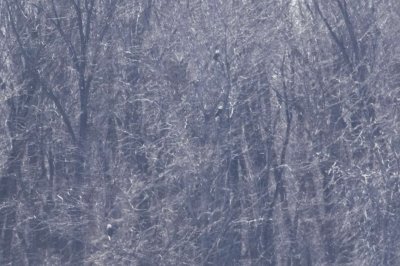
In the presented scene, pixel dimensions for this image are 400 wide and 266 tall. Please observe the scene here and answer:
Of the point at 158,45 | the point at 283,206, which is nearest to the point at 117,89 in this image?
the point at 158,45

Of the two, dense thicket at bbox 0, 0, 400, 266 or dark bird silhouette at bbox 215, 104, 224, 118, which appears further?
dark bird silhouette at bbox 215, 104, 224, 118

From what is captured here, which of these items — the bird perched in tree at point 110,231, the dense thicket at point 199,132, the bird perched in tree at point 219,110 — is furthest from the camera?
the bird perched in tree at point 219,110

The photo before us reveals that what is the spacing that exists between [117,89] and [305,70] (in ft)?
10.6

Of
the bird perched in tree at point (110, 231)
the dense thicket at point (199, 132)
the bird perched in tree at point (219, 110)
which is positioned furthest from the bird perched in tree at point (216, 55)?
the bird perched in tree at point (110, 231)

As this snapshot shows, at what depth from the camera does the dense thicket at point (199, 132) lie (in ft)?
45.7

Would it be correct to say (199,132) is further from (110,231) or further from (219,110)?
(110,231)

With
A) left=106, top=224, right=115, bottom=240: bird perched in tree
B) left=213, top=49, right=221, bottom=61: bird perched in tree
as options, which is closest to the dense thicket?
left=106, top=224, right=115, bottom=240: bird perched in tree

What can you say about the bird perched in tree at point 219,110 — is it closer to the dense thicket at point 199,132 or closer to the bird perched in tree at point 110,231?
the dense thicket at point 199,132

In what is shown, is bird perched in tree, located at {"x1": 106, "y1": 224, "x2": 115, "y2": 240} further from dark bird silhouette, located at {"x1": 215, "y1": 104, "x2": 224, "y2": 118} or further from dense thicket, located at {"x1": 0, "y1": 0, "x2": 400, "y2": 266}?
dark bird silhouette, located at {"x1": 215, "y1": 104, "x2": 224, "y2": 118}

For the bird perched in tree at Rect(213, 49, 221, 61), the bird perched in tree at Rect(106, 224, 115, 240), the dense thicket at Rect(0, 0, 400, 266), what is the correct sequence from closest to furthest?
the bird perched in tree at Rect(106, 224, 115, 240) < the dense thicket at Rect(0, 0, 400, 266) < the bird perched in tree at Rect(213, 49, 221, 61)

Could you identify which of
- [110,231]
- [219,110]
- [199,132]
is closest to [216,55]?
[219,110]

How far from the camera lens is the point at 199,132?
14.1 metres

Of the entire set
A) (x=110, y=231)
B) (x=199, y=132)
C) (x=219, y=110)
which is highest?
(x=219, y=110)

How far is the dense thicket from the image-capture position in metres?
13.9
